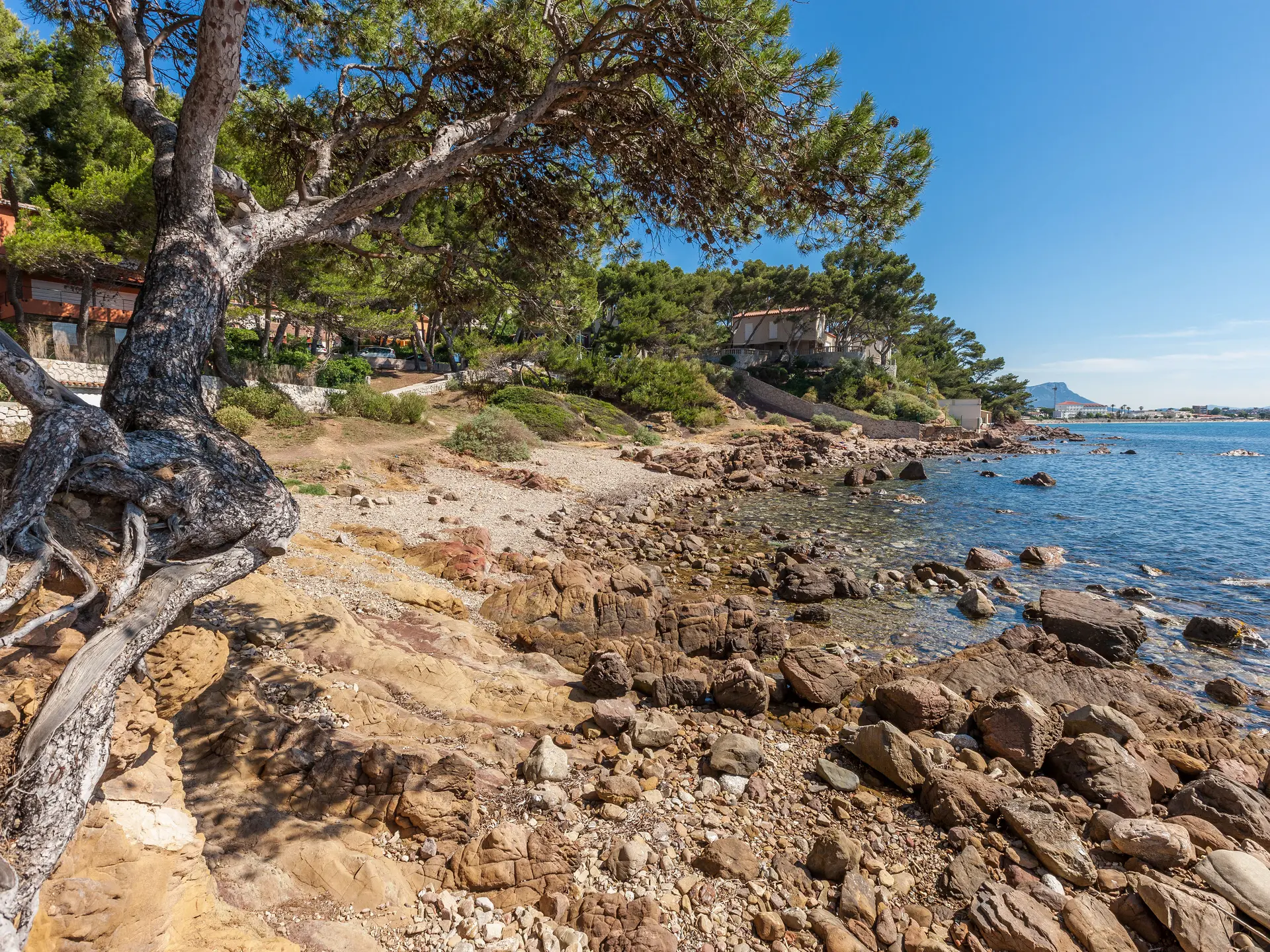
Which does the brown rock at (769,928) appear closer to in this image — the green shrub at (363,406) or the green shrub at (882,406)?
the green shrub at (363,406)

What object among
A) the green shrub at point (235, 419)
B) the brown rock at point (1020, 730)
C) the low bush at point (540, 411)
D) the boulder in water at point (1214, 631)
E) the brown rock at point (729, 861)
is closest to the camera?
the brown rock at point (729, 861)

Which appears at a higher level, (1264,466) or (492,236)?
(492,236)

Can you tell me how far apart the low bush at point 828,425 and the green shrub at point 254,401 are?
39.5 metres

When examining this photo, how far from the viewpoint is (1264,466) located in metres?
46.8

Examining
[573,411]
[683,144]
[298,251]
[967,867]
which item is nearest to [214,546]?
[967,867]

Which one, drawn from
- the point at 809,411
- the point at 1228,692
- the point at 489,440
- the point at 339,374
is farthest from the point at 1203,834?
the point at 809,411

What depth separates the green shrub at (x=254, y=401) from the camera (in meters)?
19.1

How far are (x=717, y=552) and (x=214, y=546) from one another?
11916mm

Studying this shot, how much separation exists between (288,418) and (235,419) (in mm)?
2088

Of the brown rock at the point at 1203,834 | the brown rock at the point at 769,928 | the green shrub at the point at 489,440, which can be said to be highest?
the green shrub at the point at 489,440

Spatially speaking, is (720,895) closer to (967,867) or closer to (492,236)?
(967,867)

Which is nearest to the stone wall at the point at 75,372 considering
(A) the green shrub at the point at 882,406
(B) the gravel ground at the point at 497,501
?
(B) the gravel ground at the point at 497,501

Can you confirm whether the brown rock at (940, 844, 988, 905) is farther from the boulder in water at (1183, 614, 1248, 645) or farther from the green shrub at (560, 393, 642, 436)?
the green shrub at (560, 393, 642, 436)

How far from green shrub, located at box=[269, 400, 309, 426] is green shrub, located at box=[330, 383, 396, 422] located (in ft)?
8.68
